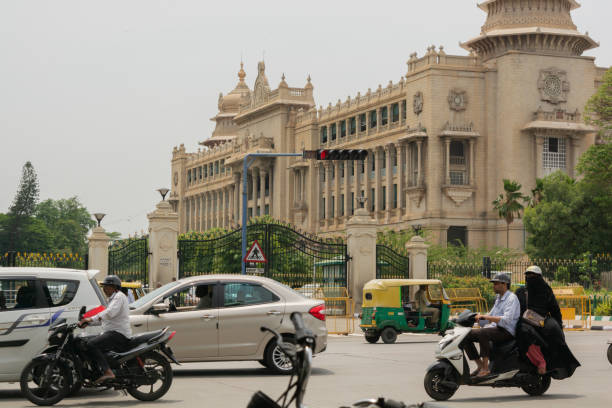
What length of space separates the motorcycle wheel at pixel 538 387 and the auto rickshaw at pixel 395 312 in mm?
12012

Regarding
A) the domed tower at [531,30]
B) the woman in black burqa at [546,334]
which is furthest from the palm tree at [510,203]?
the woman in black burqa at [546,334]

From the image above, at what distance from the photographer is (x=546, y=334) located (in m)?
12.7

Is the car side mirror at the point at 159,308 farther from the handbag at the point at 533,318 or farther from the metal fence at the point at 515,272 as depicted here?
the metal fence at the point at 515,272

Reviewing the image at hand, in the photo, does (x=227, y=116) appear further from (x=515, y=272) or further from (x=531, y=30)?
(x=515, y=272)

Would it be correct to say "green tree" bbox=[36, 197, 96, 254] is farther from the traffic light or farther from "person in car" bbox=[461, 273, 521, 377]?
"person in car" bbox=[461, 273, 521, 377]

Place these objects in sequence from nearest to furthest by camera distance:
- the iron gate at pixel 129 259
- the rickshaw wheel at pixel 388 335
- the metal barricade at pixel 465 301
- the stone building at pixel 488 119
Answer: the rickshaw wheel at pixel 388 335 → the iron gate at pixel 129 259 → the metal barricade at pixel 465 301 → the stone building at pixel 488 119

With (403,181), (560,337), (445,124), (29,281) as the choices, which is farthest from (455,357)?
(403,181)

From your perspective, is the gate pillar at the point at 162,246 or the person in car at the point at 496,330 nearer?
the person in car at the point at 496,330

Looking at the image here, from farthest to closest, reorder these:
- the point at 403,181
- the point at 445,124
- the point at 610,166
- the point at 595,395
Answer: the point at 403,181 < the point at 445,124 < the point at 610,166 < the point at 595,395

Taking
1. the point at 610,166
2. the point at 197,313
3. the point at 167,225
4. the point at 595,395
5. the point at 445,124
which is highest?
the point at 445,124

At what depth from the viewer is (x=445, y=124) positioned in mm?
71312

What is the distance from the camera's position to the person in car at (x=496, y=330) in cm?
1251

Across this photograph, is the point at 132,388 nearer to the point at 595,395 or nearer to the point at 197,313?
the point at 197,313

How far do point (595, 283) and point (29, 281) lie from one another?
35043 mm
